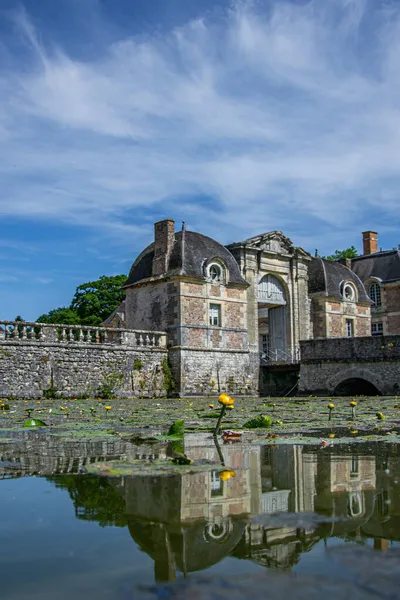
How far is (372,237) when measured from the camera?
44.0 m

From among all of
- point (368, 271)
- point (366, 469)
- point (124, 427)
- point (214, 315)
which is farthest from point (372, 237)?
point (366, 469)

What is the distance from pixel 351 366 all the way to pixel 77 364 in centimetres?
1096

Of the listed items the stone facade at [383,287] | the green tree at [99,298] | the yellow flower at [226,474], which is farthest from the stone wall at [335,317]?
the yellow flower at [226,474]

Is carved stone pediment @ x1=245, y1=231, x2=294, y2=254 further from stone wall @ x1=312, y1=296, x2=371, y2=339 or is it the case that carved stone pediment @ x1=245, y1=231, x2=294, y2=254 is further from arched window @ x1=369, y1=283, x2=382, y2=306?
arched window @ x1=369, y1=283, x2=382, y2=306

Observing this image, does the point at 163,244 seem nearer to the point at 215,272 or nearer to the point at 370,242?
the point at 215,272

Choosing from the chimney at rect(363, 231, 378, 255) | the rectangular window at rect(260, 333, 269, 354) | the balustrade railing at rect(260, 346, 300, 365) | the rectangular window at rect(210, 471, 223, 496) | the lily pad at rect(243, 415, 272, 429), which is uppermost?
the chimney at rect(363, 231, 378, 255)

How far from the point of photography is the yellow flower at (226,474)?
3932mm

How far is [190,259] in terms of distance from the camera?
90.9ft

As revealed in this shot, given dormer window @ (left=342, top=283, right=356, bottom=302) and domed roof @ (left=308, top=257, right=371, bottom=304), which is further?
dormer window @ (left=342, top=283, right=356, bottom=302)

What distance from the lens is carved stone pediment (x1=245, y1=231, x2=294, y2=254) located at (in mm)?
30984

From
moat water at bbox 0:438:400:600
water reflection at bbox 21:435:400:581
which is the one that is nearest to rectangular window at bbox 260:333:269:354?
water reflection at bbox 21:435:400:581

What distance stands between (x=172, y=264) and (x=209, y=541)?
25390 millimetres

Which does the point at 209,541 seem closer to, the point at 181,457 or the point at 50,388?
the point at 181,457

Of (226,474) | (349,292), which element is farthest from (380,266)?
(226,474)
